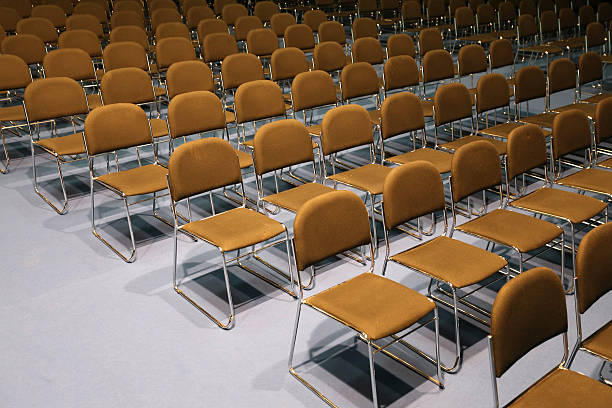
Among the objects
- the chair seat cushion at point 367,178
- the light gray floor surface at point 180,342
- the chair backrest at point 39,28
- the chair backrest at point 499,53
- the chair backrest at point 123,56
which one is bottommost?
the light gray floor surface at point 180,342

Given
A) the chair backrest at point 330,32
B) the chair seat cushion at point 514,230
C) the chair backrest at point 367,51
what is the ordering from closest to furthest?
the chair seat cushion at point 514,230, the chair backrest at point 367,51, the chair backrest at point 330,32

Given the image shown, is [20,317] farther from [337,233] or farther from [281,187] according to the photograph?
[281,187]

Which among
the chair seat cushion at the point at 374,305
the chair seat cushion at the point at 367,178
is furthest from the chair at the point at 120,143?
the chair seat cushion at the point at 374,305

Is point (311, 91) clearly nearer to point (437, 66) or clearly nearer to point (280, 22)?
point (437, 66)

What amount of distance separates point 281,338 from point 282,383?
0.41m

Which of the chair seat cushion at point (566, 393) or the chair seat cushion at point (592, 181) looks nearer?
the chair seat cushion at point (566, 393)

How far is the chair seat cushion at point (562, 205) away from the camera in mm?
4109

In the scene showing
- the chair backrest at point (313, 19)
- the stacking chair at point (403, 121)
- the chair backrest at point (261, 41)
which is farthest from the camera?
the chair backrest at point (313, 19)

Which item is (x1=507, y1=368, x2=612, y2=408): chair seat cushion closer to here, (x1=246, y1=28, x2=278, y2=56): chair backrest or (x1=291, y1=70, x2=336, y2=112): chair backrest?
(x1=291, y1=70, x2=336, y2=112): chair backrest

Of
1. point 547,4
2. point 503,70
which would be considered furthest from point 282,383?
point 547,4

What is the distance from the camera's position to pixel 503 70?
9.95m

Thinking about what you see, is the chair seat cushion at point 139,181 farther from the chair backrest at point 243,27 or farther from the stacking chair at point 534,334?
the chair backrest at point 243,27

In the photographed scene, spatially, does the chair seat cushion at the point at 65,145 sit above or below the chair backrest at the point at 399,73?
above

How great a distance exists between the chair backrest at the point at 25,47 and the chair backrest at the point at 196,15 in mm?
2385
